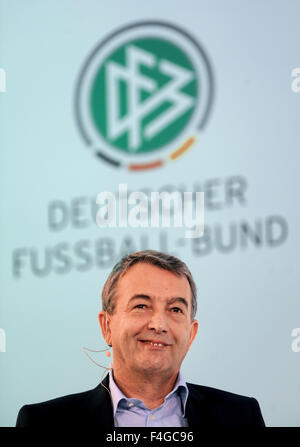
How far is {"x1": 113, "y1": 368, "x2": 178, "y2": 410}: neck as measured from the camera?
1796 mm

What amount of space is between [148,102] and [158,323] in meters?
0.79

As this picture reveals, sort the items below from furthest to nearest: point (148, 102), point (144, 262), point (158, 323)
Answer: point (148, 102) → point (144, 262) → point (158, 323)

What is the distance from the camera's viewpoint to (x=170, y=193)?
80.8 inches

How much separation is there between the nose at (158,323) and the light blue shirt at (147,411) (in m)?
0.17

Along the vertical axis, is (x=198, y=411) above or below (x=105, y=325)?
below

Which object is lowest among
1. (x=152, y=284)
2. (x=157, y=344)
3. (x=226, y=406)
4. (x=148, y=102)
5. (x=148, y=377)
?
(x=226, y=406)

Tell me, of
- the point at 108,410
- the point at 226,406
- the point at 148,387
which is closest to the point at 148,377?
the point at 148,387

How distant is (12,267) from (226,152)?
85 centimetres

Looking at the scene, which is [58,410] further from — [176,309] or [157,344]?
[176,309]

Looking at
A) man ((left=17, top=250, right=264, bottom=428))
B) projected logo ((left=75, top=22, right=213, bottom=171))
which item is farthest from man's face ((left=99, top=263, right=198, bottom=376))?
projected logo ((left=75, top=22, right=213, bottom=171))

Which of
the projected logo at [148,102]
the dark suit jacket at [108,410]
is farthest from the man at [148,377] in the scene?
the projected logo at [148,102]

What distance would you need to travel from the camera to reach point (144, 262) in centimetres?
188

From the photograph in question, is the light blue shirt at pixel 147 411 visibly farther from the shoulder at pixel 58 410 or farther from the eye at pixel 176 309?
the eye at pixel 176 309

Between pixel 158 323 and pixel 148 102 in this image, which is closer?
pixel 158 323
